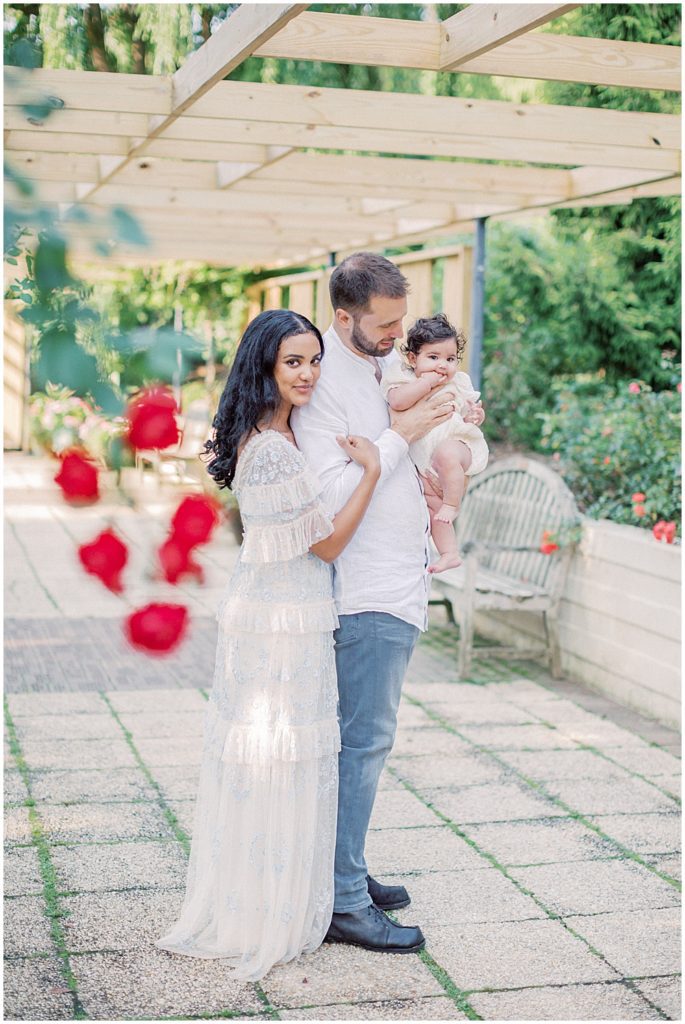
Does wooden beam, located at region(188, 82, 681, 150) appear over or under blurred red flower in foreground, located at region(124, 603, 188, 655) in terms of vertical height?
over

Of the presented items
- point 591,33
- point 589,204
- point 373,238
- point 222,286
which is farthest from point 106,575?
point 222,286

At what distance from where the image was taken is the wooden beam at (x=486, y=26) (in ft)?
9.77

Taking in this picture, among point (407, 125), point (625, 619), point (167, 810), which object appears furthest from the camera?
point (625, 619)

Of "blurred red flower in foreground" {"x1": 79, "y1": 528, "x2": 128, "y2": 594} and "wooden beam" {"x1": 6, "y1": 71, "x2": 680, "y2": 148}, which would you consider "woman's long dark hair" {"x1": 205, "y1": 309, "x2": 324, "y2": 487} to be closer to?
"blurred red flower in foreground" {"x1": 79, "y1": 528, "x2": 128, "y2": 594}

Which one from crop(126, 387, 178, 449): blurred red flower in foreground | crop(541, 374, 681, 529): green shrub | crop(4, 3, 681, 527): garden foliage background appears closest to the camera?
crop(126, 387, 178, 449): blurred red flower in foreground

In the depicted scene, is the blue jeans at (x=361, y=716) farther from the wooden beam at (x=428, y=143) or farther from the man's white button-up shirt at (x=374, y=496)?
the wooden beam at (x=428, y=143)

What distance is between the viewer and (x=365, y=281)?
271 centimetres

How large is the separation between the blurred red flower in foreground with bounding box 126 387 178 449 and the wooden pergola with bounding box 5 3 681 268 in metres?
0.15

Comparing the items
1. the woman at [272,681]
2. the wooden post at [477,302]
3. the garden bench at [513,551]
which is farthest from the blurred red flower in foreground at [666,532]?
the woman at [272,681]

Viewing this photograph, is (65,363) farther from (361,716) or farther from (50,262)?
(361,716)

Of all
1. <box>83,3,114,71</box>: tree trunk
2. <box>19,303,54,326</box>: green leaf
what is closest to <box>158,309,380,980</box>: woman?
<box>19,303,54,326</box>: green leaf

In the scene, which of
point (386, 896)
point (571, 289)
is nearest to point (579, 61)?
point (386, 896)

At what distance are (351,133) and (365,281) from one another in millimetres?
2572

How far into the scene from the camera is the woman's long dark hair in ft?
8.84
